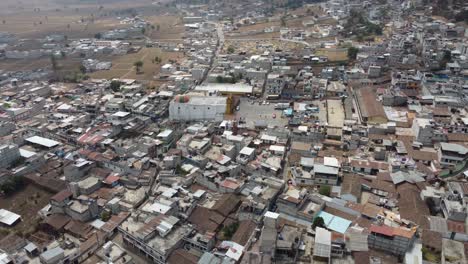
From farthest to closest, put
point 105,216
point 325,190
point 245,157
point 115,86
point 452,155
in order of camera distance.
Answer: point 115,86 → point 245,157 → point 452,155 → point 325,190 → point 105,216

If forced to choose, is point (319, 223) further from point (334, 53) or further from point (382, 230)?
point (334, 53)

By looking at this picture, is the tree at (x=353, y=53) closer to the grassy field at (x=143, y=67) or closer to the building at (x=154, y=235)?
the grassy field at (x=143, y=67)

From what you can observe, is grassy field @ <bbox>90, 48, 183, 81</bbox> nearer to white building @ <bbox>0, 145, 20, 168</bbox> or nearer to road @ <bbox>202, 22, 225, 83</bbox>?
road @ <bbox>202, 22, 225, 83</bbox>

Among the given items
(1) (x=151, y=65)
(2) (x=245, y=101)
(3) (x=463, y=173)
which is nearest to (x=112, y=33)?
(1) (x=151, y=65)

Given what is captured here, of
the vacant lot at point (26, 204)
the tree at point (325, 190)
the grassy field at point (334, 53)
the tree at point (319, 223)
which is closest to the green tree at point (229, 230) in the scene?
the tree at point (319, 223)

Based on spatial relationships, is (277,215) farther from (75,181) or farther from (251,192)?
(75,181)

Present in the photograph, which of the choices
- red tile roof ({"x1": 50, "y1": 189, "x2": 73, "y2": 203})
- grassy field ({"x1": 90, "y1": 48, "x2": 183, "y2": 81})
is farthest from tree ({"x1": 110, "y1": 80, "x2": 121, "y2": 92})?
red tile roof ({"x1": 50, "y1": 189, "x2": 73, "y2": 203})

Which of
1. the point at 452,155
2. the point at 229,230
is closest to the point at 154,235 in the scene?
the point at 229,230
